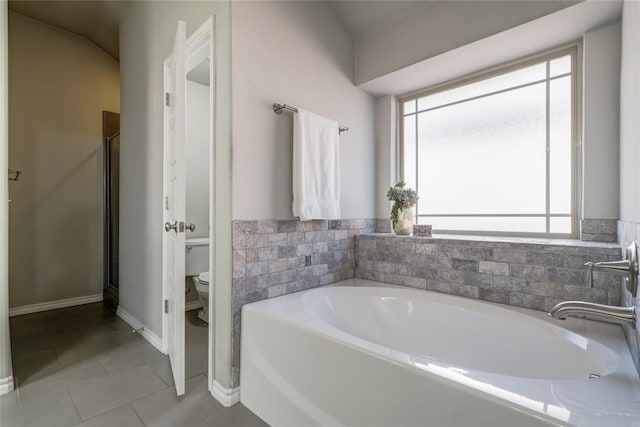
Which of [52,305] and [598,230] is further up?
[598,230]

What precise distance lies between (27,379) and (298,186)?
1.93 meters

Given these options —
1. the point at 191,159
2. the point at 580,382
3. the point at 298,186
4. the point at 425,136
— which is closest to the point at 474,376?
the point at 580,382

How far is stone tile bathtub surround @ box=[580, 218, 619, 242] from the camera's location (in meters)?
1.68

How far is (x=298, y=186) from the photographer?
74.2 inches

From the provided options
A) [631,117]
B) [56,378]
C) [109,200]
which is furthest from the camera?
[109,200]

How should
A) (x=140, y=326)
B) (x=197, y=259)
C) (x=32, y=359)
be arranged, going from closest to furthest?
(x=32, y=359), (x=140, y=326), (x=197, y=259)

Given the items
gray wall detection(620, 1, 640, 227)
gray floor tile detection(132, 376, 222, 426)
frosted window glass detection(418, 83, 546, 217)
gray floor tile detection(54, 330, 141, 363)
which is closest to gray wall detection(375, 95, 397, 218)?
frosted window glass detection(418, 83, 546, 217)

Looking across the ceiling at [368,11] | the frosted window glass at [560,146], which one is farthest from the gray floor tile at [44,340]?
the frosted window glass at [560,146]

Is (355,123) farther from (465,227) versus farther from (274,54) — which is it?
(465,227)

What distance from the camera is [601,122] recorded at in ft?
5.59

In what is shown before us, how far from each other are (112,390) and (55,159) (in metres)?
2.59

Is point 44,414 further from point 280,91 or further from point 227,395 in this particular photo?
point 280,91

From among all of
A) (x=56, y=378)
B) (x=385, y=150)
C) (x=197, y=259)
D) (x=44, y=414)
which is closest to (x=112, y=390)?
(x=44, y=414)

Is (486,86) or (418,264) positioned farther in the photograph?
(486,86)
